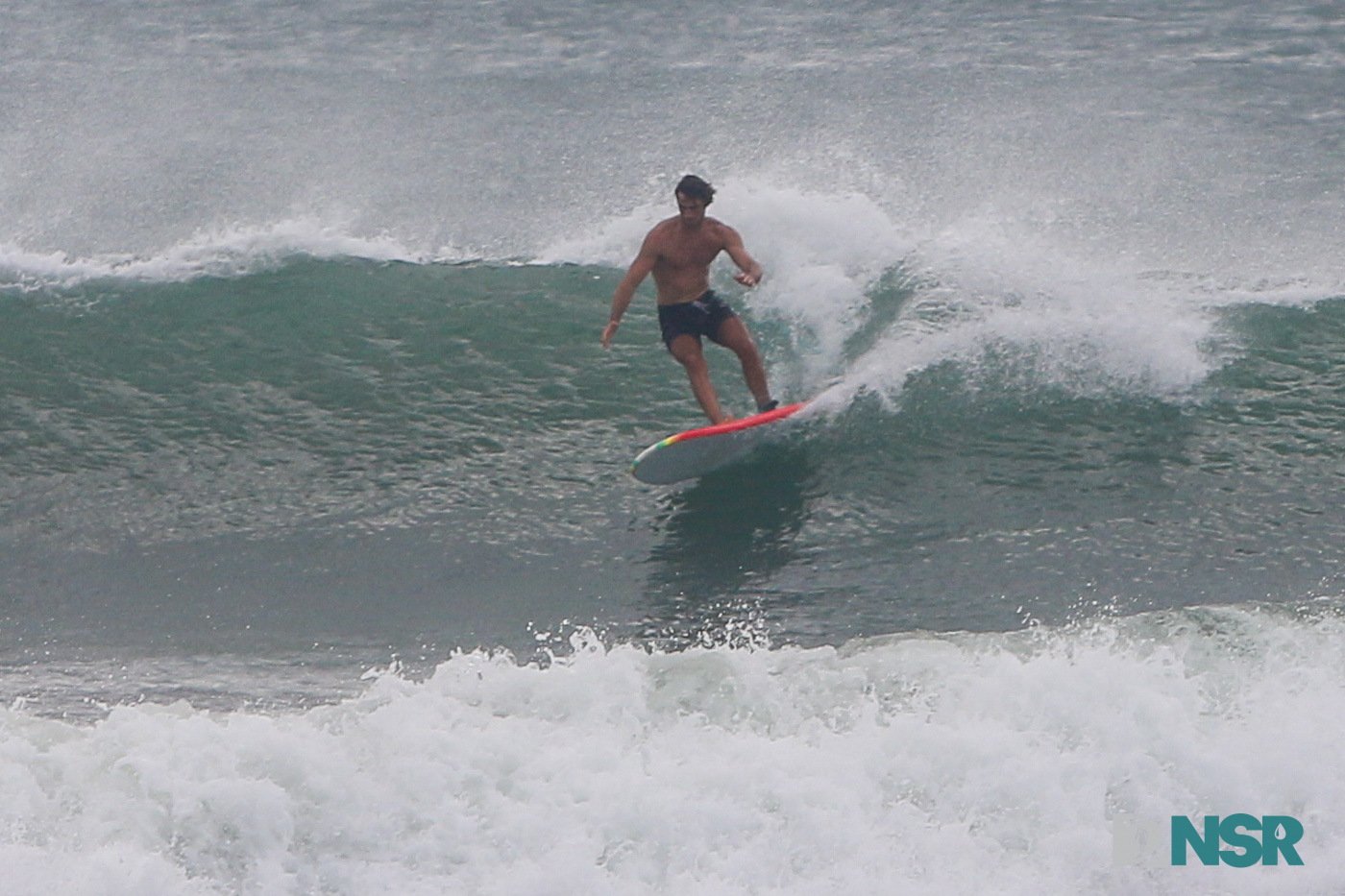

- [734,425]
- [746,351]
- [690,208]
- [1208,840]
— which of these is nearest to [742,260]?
[690,208]

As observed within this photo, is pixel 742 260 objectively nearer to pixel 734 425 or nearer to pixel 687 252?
pixel 687 252

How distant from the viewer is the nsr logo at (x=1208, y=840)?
260 inches

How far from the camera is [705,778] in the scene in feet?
22.5

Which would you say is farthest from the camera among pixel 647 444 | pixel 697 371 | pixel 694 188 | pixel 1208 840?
pixel 647 444

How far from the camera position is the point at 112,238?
11.4m

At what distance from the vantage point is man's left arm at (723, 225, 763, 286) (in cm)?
858

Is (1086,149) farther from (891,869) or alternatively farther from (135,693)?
(135,693)

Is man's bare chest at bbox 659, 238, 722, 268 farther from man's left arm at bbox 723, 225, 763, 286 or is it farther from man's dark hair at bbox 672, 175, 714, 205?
man's dark hair at bbox 672, 175, 714, 205

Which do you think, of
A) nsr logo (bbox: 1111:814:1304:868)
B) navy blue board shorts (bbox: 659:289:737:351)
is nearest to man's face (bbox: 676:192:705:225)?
navy blue board shorts (bbox: 659:289:737:351)

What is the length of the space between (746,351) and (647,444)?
2.61 ft

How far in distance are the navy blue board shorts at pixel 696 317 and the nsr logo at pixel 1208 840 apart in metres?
3.53

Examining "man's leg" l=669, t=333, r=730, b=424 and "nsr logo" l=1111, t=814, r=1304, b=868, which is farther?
"man's leg" l=669, t=333, r=730, b=424

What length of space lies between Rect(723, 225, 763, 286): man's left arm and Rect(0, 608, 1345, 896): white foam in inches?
86.4

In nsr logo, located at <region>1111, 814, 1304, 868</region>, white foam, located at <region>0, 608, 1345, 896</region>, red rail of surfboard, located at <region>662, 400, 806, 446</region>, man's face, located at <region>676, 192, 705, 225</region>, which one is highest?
man's face, located at <region>676, 192, 705, 225</region>
